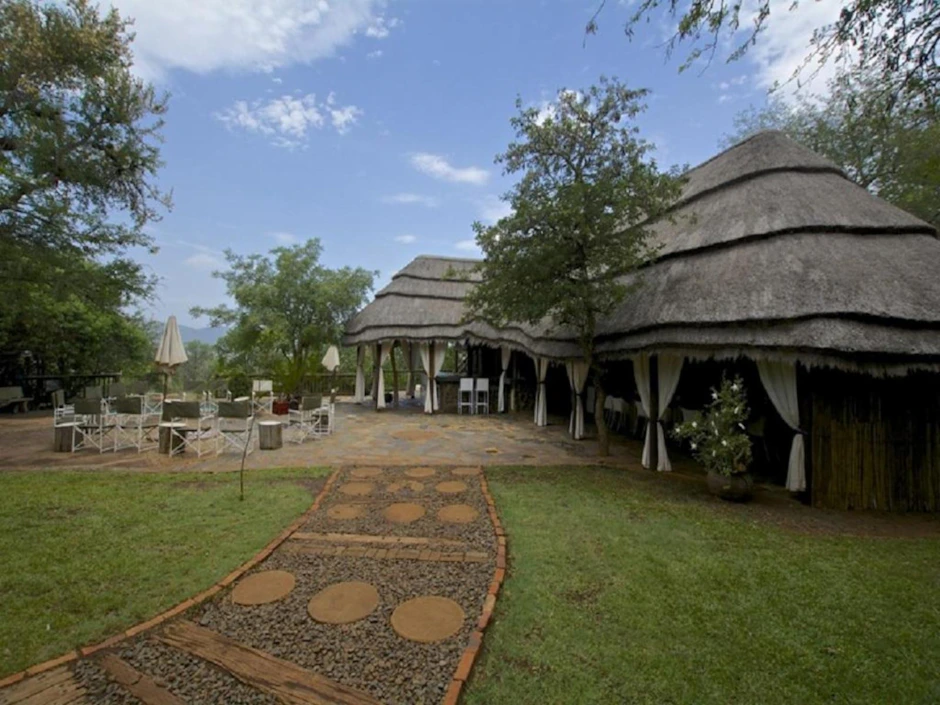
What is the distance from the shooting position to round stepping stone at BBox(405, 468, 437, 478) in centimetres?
678

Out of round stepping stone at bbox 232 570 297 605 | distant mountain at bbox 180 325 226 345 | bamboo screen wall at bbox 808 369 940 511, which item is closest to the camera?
round stepping stone at bbox 232 570 297 605

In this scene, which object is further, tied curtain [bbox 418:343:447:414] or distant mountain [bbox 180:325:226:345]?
distant mountain [bbox 180:325:226:345]

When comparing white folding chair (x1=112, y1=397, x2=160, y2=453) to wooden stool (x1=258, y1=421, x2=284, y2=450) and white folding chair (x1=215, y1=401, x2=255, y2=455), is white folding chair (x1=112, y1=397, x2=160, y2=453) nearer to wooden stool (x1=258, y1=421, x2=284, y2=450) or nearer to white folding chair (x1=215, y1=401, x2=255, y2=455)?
white folding chair (x1=215, y1=401, x2=255, y2=455)

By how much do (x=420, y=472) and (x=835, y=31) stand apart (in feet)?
22.1

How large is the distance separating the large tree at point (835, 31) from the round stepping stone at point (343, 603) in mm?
4621

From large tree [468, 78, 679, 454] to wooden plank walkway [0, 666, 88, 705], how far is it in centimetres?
674

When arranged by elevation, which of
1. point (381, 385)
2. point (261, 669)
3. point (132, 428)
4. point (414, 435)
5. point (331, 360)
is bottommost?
point (261, 669)

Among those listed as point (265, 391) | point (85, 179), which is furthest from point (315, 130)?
point (265, 391)

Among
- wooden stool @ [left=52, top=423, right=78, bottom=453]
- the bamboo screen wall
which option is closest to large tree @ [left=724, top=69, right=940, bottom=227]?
the bamboo screen wall

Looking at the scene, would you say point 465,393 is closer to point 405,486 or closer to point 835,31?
point 405,486

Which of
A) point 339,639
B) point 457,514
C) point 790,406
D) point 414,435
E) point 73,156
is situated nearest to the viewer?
point 339,639

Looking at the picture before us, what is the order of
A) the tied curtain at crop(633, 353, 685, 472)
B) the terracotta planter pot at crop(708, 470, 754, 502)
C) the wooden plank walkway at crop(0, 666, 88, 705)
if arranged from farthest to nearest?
the tied curtain at crop(633, 353, 685, 472)
the terracotta planter pot at crop(708, 470, 754, 502)
the wooden plank walkway at crop(0, 666, 88, 705)

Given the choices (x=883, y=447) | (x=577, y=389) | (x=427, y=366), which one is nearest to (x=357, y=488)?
(x=577, y=389)

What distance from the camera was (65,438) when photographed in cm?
796
